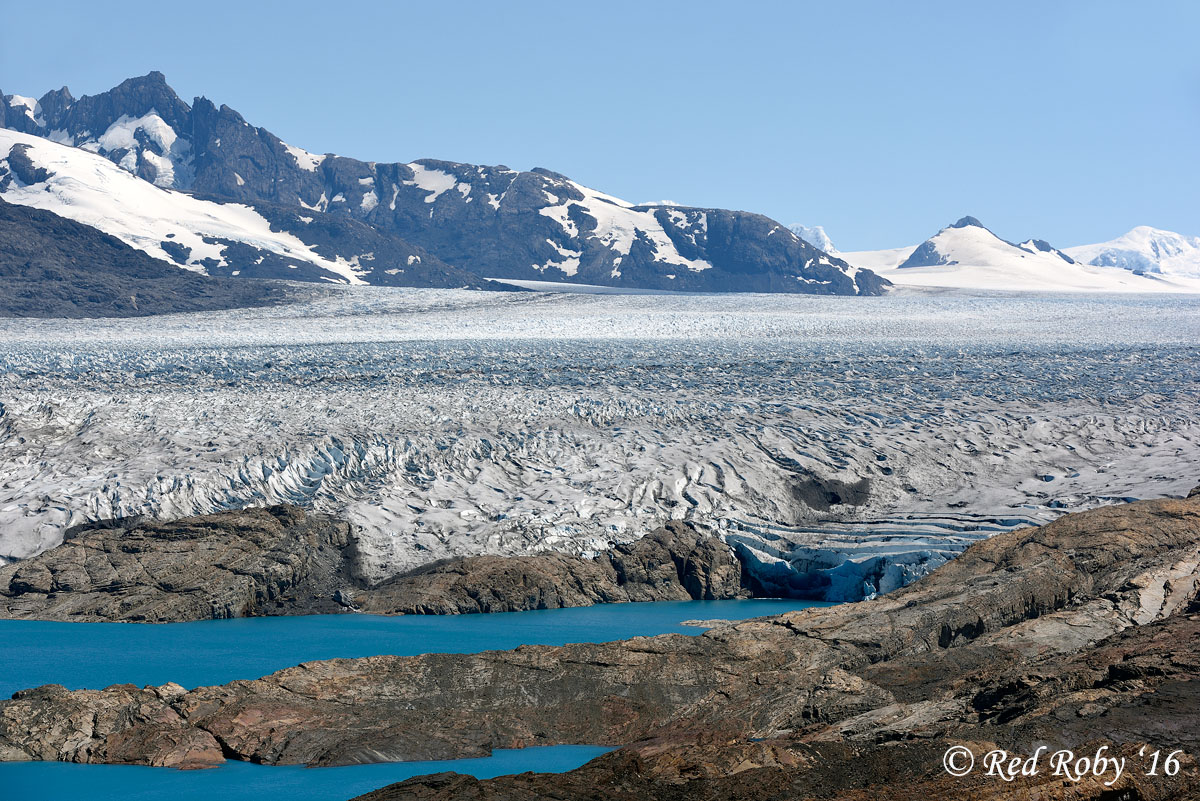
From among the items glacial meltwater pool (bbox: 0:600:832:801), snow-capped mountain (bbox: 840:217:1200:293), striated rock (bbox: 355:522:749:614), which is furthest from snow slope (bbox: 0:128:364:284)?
glacial meltwater pool (bbox: 0:600:832:801)

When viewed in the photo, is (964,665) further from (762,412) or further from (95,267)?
(95,267)

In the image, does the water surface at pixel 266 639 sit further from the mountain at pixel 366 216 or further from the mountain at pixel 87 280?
the mountain at pixel 366 216

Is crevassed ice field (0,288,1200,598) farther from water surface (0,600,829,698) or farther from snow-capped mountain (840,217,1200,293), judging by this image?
snow-capped mountain (840,217,1200,293)

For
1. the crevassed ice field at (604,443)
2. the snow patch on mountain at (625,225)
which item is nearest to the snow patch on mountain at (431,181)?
the snow patch on mountain at (625,225)

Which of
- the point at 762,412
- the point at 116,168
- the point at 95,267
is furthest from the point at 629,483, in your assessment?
the point at 116,168

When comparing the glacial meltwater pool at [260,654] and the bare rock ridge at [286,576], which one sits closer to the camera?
the glacial meltwater pool at [260,654]
